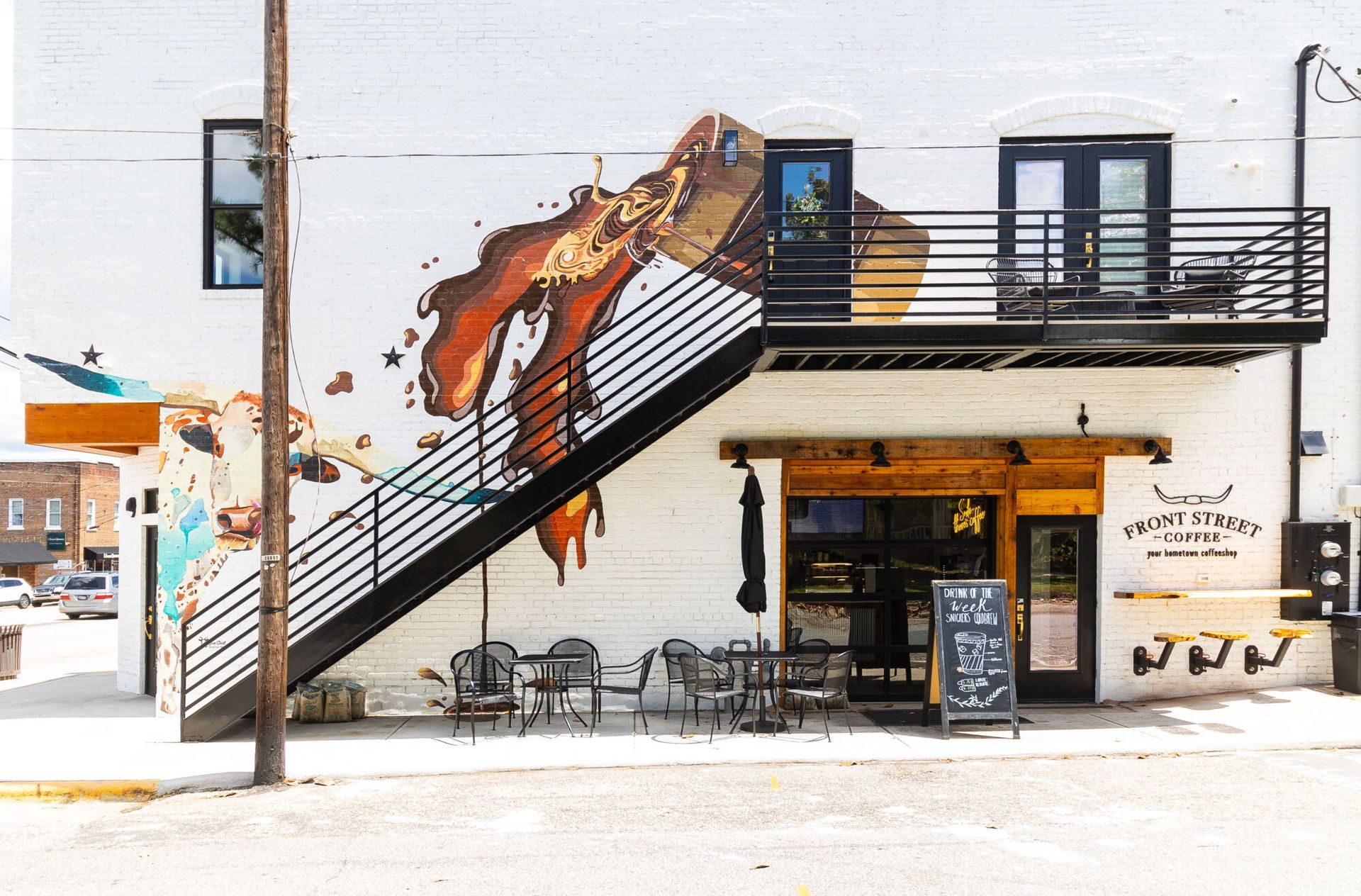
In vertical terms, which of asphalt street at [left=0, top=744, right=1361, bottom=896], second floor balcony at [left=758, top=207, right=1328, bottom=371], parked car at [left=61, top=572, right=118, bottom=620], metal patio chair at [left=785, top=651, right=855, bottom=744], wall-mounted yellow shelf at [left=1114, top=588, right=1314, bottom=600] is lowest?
parked car at [left=61, top=572, right=118, bottom=620]

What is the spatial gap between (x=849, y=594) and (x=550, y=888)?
6.21 meters

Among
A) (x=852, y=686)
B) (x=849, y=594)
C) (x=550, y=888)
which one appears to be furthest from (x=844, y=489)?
(x=550, y=888)

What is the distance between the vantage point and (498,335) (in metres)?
10.8

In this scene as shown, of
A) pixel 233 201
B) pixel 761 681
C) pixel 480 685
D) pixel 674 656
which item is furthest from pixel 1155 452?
pixel 233 201

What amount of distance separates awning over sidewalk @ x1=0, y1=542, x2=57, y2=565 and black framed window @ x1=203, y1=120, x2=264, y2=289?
108 feet

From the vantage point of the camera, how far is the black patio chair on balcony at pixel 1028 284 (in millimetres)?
8922

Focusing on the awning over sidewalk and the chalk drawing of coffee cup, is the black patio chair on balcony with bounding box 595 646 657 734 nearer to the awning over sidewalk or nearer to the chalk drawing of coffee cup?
the chalk drawing of coffee cup

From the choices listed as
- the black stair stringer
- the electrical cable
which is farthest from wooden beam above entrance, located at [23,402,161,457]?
the black stair stringer

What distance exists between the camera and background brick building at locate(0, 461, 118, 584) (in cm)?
3953

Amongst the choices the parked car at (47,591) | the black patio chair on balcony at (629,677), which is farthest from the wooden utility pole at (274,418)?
the parked car at (47,591)

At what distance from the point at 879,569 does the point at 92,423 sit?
928 cm

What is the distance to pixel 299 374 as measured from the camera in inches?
421

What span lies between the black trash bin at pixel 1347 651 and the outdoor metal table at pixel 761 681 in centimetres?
628

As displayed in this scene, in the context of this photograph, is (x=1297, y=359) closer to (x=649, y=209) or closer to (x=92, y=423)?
(x=649, y=209)
